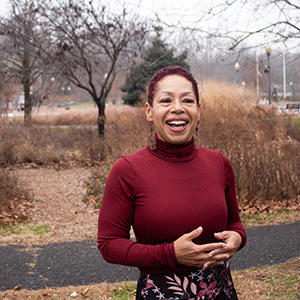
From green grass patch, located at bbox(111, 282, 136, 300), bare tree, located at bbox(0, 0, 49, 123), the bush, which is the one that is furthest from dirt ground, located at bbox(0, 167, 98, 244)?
bare tree, located at bbox(0, 0, 49, 123)

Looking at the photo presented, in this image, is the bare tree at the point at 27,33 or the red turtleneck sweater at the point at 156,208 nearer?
the red turtleneck sweater at the point at 156,208

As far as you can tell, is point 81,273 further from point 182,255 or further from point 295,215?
point 295,215

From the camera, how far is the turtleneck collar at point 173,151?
175 cm

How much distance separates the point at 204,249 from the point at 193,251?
0.05 metres

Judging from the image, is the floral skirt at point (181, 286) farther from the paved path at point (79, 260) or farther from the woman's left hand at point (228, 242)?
the paved path at point (79, 260)

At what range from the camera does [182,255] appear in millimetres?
1576

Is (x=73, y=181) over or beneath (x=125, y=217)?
beneath

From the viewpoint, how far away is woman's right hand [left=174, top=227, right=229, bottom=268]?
156cm

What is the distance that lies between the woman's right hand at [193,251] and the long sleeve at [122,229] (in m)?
0.04

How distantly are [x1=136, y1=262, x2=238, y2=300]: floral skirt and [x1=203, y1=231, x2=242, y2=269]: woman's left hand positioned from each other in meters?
0.08

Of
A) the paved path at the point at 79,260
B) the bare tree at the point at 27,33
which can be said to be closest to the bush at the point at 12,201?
the paved path at the point at 79,260

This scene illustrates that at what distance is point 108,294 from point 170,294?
2971 mm

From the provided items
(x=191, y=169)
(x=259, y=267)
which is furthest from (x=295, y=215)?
(x=191, y=169)

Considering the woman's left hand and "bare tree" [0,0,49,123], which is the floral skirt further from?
"bare tree" [0,0,49,123]
